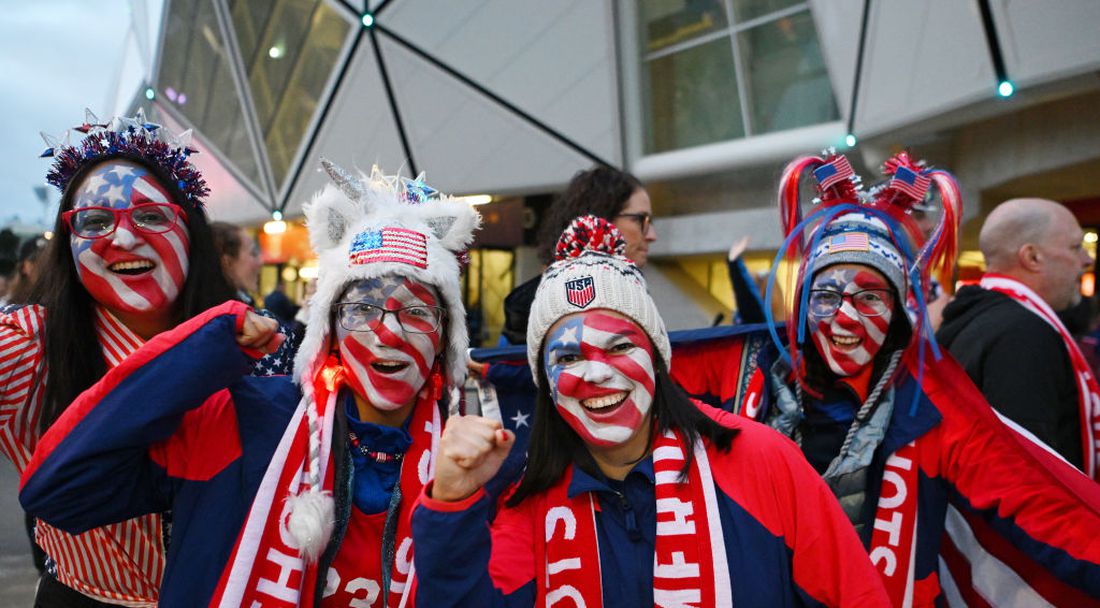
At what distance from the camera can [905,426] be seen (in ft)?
7.82

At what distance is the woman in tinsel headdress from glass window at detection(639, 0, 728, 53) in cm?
858

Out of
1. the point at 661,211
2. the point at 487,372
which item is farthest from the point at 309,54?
the point at 487,372

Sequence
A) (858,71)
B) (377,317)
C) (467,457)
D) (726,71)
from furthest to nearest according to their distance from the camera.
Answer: (726,71) → (858,71) → (377,317) → (467,457)

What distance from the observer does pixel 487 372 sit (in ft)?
9.84

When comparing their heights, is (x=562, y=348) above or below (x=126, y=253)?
below

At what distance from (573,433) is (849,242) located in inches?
47.3

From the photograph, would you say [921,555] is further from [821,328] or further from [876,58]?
[876,58]

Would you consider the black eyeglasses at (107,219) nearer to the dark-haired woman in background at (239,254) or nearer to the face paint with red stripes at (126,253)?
the face paint with red stripes at (126,253)

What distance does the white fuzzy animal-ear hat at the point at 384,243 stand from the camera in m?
2.19

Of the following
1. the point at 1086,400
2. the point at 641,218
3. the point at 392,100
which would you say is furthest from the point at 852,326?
the point at 392,100

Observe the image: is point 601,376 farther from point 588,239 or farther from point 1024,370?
point 1024,370

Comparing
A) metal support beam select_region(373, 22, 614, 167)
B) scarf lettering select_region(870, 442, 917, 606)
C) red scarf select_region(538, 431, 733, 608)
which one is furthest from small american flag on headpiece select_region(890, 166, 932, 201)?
metal support beam select_region(373, 22, 614, 167)

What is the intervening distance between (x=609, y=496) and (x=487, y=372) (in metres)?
1.16

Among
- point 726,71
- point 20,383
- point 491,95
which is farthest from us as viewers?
point 491,95
